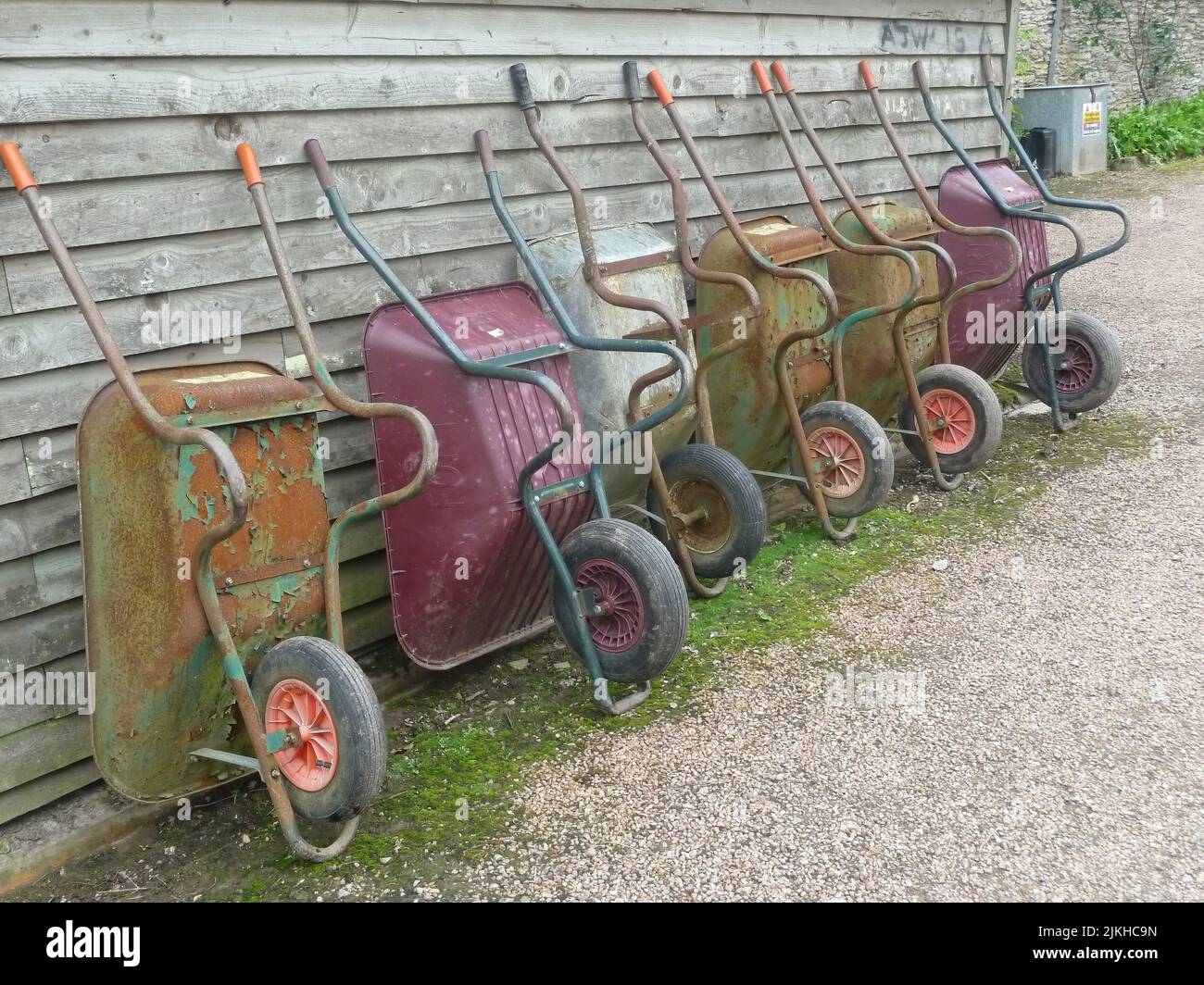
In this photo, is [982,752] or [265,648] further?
[982,752]

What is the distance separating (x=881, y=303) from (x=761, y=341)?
2.71 feet

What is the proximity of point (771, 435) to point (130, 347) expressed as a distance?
8.53ft

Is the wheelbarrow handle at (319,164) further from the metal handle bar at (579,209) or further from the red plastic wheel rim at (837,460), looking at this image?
the red plastic wheel rim at (837,460)

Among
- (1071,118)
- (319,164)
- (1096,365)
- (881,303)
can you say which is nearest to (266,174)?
(319,164)

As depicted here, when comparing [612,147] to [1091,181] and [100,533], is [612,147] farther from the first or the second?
[1091,181]

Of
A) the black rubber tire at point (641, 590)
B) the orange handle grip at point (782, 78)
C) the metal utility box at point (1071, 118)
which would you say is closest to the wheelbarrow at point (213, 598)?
the black rubber tire at point (641, 590)

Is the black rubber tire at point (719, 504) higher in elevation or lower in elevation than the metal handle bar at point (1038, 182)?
lower

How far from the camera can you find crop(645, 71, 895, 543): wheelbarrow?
4.59 metres

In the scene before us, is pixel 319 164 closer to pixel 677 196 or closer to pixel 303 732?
pixel 677 196

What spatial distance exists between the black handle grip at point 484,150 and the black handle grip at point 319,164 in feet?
2.01

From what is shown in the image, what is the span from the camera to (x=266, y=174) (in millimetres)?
3406

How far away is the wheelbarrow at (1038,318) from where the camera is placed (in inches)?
229
